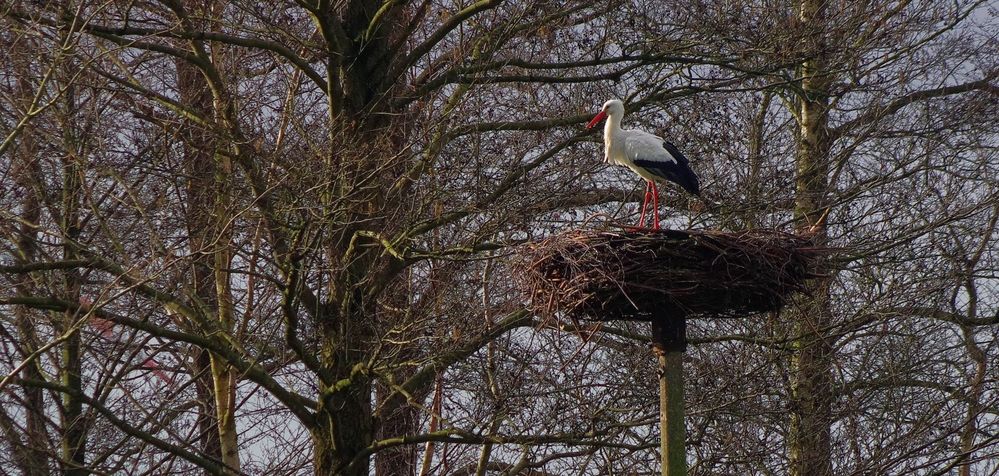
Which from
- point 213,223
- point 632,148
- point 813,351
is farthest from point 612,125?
point 813,351

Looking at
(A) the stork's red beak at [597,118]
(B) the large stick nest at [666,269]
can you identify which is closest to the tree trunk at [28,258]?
(A) the stork's red beak at [597,118]

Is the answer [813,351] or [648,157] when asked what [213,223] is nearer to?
[648,157]

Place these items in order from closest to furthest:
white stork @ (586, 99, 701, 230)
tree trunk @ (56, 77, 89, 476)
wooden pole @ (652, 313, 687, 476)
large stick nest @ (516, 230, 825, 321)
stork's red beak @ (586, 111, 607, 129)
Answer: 1. large stick nest @ (516, 230, 825, 321)
2. wooden pole @ (652, 313, 687, 476)
3. white stork @ (586, 99, 701, 230)
4. tree trunk @ (56, 77, 89, 476)
5. stork's red beak @ (586, 111, 607, 129)

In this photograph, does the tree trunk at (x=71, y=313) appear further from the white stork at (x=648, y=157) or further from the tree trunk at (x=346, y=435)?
the white stork at (x=648, y=157)

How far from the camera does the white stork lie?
9484 millimetres

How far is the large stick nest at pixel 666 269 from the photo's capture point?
307 inches

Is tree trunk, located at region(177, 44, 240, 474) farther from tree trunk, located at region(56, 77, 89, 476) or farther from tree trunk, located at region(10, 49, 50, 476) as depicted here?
tree trunk, located at region(10, 49, 50, 476)

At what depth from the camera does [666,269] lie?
7824 millimetres

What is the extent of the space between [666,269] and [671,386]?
34.8 inches

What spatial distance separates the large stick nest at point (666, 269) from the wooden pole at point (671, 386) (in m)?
0.09

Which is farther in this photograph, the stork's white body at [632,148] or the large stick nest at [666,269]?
the stork's white body at [632,148]

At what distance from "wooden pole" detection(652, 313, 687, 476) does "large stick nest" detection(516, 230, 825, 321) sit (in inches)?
3.7

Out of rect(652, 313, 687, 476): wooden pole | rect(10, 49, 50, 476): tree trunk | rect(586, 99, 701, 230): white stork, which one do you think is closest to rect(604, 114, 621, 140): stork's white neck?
rect(586, 99, 701, 230): white stork

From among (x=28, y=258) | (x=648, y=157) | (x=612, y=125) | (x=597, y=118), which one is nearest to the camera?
(x=648, y=157)
